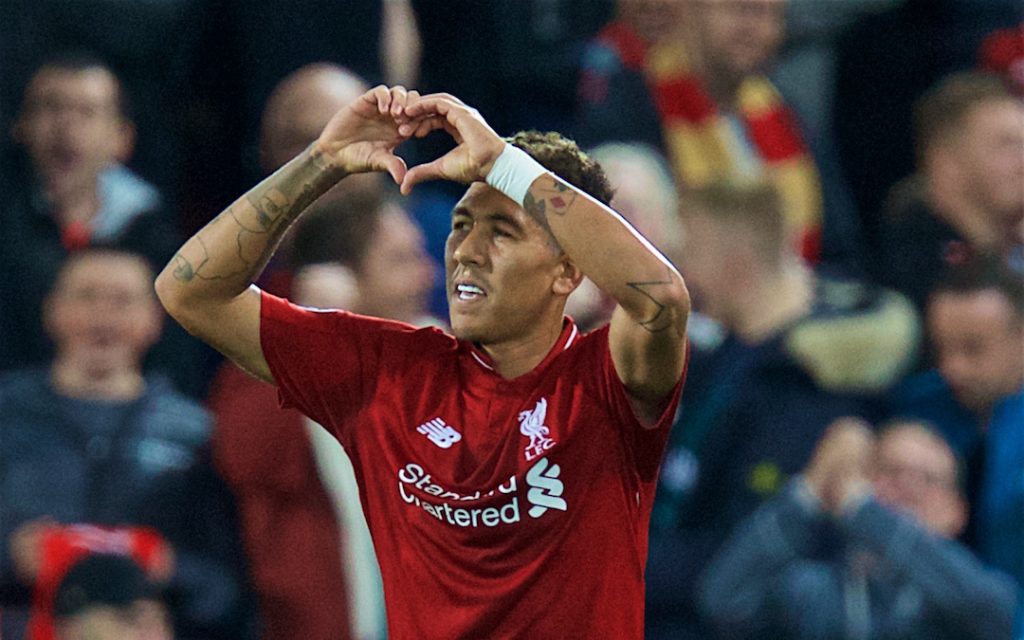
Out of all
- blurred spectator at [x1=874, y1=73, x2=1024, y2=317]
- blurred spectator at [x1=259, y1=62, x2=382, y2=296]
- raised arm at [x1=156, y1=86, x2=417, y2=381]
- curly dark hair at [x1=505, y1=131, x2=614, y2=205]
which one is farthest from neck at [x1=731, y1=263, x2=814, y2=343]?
raised arm at [x1=156, y1=86, x2=417, y2=381]

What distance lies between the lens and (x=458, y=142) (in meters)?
2.87

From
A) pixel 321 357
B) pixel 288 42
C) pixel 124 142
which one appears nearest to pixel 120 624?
pixel 124 142

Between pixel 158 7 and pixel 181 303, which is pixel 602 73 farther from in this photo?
pixel 181 303

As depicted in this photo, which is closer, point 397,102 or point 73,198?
point 397,102

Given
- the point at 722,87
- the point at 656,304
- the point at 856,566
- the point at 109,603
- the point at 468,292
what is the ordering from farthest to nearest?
the point at 722,87
the point at 856,566
the point at 109,603
the point at 468,292
the point at 656,304

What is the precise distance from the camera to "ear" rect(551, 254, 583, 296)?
3.08 metres

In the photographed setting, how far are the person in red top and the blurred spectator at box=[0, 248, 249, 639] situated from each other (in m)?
2.54

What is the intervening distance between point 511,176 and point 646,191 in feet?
10.1

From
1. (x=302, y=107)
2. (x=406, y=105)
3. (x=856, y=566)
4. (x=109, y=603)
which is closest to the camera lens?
(x=406, y=105)

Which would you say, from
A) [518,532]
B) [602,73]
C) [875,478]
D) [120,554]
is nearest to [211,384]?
[120,554]

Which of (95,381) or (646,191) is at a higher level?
(646,191)

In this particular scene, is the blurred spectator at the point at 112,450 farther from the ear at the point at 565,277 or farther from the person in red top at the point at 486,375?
the ear at the point at 565,277

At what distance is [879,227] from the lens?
6.22 meters

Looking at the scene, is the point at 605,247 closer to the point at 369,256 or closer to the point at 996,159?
the point at 369,256
